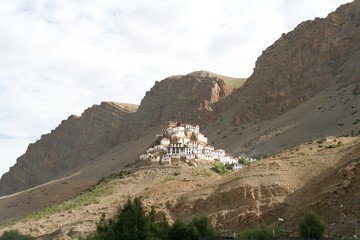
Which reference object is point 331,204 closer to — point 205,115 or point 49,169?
point 205,115

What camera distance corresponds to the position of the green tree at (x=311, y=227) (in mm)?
36500

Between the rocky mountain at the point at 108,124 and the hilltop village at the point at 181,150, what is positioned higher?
the rocky mountain at the point at 108,124

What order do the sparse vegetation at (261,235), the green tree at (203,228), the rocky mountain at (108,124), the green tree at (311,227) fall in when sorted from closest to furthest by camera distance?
1. the green tree at (311,227)
2. the sparse vegetation at (261,235)
3. the green tree at (203,228)
4. the rocky mountain at (108,124)

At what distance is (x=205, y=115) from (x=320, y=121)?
4934 cm

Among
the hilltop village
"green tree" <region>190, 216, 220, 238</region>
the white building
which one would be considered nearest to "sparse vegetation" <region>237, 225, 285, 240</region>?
"green tree" <region>190, 216, 220, 238</region>

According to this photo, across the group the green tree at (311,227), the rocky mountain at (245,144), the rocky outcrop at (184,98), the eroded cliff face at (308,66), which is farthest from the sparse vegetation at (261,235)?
the rocky outcrop at (184,98)

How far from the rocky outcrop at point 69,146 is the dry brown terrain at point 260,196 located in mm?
98851

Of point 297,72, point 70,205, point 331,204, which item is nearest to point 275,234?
point 331,204

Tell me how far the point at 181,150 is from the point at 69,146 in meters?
101

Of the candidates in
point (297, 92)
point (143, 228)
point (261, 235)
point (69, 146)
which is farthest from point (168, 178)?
point (69, 146)

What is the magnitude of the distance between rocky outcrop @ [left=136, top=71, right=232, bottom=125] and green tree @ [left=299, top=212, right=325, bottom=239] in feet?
343

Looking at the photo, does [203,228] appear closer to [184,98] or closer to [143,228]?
[143,228]

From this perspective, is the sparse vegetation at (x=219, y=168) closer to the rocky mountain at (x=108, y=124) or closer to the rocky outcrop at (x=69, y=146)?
the rocky mountain at (x=108, y=124)

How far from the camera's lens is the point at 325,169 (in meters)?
52.1
